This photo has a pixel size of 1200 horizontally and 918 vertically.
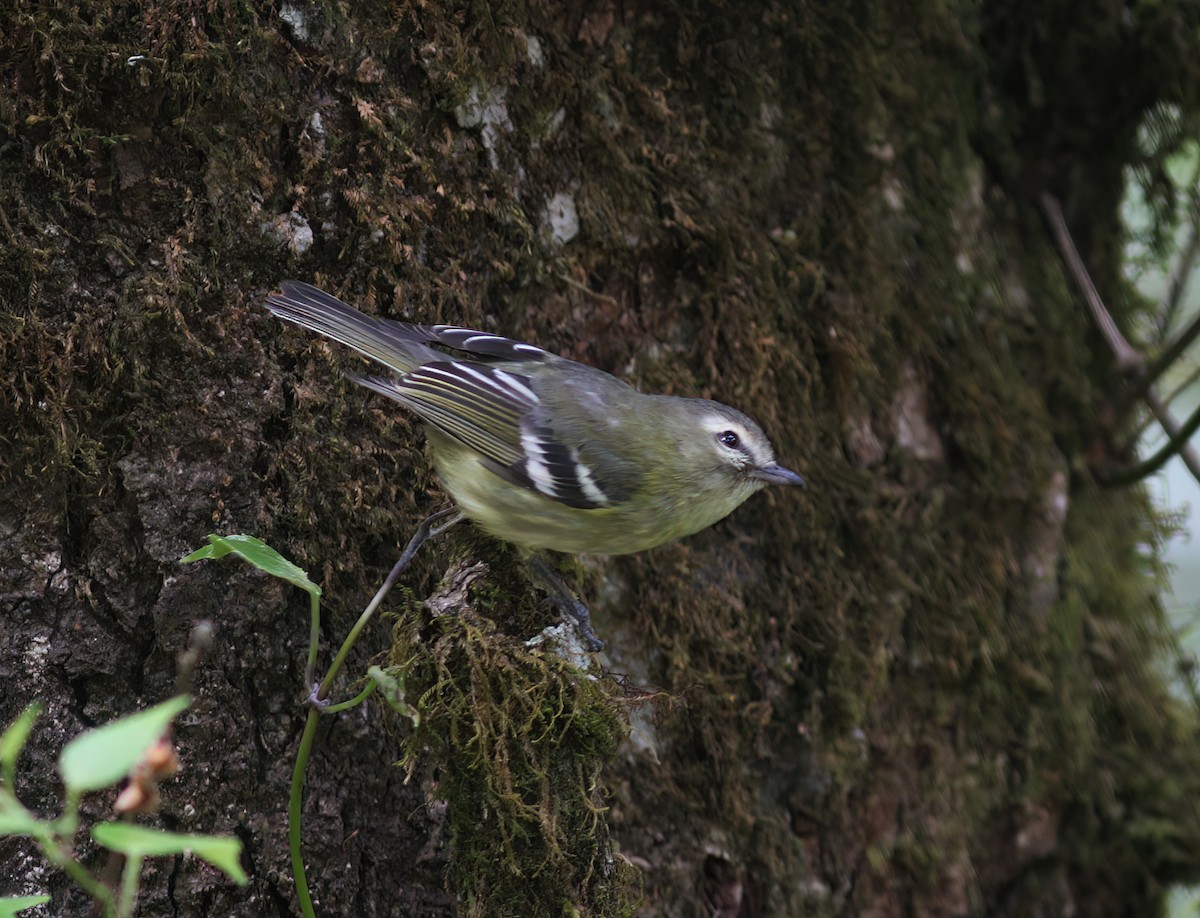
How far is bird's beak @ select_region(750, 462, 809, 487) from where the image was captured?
277 cm

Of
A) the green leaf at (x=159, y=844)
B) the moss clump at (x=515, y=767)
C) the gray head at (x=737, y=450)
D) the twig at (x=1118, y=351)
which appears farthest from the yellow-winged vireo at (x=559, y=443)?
the twig at (x=1118, y=351)

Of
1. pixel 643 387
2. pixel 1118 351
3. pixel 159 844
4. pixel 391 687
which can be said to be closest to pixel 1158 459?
pixel 1118 351

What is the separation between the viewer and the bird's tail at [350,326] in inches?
85.0

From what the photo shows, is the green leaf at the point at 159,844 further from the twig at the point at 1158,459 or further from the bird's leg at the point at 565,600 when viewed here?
the twig at the point at 1158,459

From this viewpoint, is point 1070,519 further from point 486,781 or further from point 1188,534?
point 486,781

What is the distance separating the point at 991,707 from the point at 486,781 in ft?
6.62

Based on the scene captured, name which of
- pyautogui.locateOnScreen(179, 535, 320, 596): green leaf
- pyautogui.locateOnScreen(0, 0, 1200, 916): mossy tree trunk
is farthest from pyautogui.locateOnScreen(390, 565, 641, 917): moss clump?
pyautogui.locateOnScreen(179, 535, 320, 596): green leaf

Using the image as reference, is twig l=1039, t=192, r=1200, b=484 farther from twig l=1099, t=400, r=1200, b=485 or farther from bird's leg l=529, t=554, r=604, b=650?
bird's leg l=529, t=554, r=604, b=650

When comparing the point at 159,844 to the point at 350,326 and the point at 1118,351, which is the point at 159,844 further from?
the point at 1118,351

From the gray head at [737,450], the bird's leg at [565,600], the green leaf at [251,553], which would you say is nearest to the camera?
the green leaf at [251,553]

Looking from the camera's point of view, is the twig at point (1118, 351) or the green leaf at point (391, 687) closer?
the green leaf at point (391, 687)

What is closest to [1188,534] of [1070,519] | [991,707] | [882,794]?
[1070,519]

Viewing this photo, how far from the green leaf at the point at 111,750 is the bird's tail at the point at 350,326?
1.41 meters

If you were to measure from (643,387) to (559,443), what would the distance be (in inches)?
11.1
